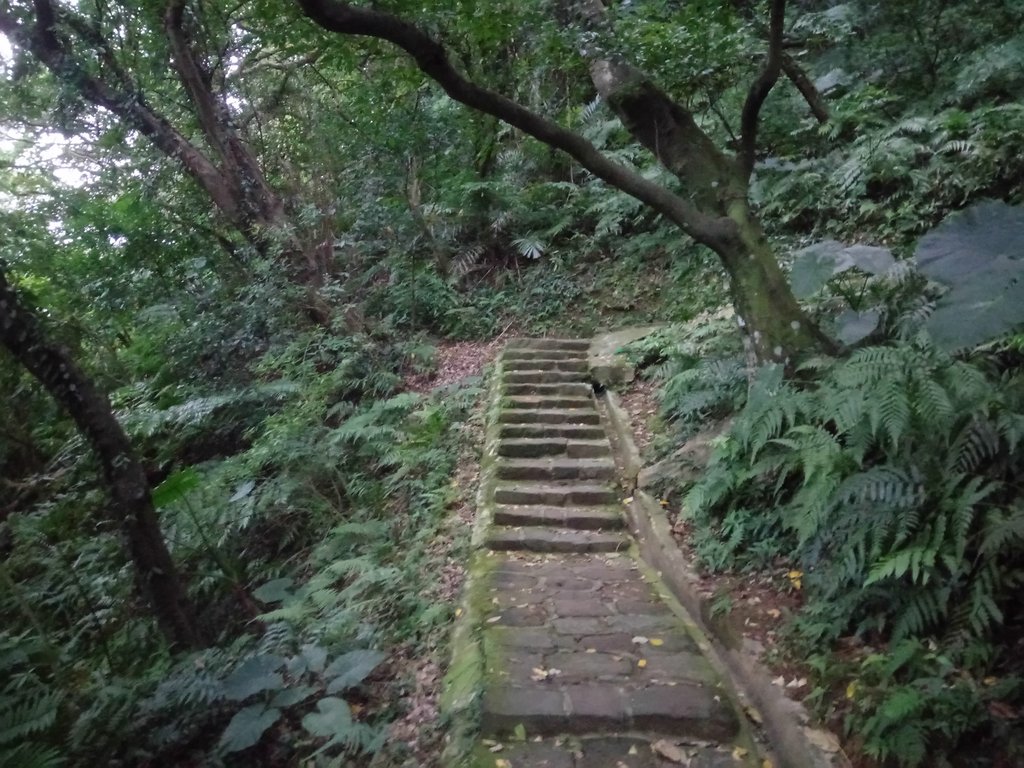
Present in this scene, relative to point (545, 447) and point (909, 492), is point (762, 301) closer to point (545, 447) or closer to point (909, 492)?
point (909, 492)

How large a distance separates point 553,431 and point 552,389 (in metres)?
1.12

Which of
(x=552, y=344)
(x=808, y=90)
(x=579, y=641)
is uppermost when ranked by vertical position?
(x=808, y=90)

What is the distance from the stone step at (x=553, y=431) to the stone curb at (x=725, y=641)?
1.22ft

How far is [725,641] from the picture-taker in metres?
4.07

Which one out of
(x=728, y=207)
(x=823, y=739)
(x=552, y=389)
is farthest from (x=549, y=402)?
(x=823, y=739)

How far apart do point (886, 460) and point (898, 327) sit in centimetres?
129

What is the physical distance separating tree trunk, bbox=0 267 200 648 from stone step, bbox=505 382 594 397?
428 centimetres

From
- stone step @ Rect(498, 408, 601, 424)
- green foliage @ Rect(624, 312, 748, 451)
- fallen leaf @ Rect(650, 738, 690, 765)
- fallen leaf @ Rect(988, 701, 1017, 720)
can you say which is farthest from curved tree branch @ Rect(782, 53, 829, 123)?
fallen leaf @ Rect(650, 738, 690, 765)

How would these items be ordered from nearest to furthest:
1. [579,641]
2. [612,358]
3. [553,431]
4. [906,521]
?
1. [906,521]
2. [579,641]
3. [553,431]
4. [612,358]

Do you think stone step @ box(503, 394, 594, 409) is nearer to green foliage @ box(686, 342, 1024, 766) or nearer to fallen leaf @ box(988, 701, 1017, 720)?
green foliage @ box(686, 342, 1024, 766)

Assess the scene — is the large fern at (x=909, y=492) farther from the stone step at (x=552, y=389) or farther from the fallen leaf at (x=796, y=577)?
the stone step at (x=552, y=389)

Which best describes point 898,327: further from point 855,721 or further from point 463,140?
point 463,140

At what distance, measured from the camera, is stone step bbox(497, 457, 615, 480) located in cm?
655

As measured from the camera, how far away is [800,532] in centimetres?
372
